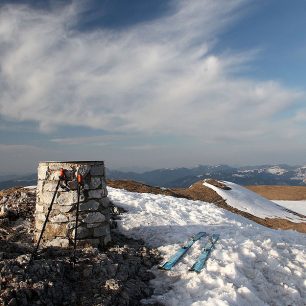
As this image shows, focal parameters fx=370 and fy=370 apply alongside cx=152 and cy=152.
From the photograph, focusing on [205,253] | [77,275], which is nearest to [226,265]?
[205,253]

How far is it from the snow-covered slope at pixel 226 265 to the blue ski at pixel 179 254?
18 centimetres

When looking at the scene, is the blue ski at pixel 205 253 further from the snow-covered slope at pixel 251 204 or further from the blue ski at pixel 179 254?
the snow-covered slope at pixel 251 204

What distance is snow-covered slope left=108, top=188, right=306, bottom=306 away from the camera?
10.2 m

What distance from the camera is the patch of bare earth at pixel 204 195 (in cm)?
2823

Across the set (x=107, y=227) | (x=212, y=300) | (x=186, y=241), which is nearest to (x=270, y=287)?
(x=212, y=300)

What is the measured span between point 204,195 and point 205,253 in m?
26.1

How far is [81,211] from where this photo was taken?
41.0 ft

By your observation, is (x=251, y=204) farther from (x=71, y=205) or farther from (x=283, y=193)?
(x=71, y=205)

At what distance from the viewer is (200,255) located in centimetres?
1248

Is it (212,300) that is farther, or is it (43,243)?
(43,243)

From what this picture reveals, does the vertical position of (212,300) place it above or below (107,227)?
below

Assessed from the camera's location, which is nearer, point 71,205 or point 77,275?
point 77,275

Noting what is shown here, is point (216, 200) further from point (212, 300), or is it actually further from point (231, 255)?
point (212, 300)

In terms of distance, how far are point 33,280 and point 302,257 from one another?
31.5ft
